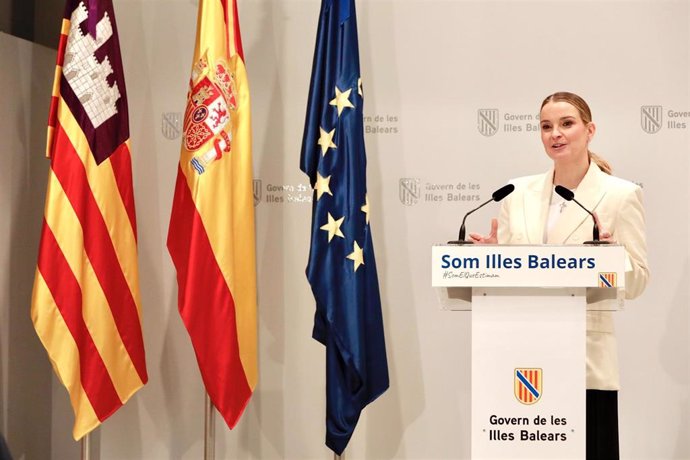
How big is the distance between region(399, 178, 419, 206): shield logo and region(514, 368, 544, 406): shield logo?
1887 mm

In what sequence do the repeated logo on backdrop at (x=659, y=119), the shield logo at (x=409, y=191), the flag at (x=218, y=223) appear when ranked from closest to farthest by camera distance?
the flag at (x=218, y=223), the repeated logo on backdrop at (x=659, y=119), the shield logo at (x=409, y=191)

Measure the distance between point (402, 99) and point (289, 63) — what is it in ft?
1.98

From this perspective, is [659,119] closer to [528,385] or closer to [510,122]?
[510,122]

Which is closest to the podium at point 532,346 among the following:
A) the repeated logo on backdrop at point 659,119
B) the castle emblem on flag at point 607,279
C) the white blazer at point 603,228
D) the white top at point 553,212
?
the castle emblem on flag at point 607,279

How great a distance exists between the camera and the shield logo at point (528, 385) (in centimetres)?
250

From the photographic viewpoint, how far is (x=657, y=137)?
4.18 metres

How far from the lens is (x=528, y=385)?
8.22 feet

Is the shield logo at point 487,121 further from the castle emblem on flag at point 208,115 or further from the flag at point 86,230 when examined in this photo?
the flag at point 86,230

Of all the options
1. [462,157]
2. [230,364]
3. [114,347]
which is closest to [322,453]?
[230,364]

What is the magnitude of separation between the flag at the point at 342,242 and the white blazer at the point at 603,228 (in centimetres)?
76

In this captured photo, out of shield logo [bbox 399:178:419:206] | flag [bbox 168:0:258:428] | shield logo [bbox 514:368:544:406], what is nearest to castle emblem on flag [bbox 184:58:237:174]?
flag [bbox 168:0:258:428]

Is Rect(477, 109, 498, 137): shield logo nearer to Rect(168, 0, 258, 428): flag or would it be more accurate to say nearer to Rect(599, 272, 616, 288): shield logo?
Rect(168, 0, 258, 428): flag

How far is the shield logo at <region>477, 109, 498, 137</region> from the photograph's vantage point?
4254 millimetres

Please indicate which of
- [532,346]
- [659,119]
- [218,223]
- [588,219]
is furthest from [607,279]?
[659,119]
